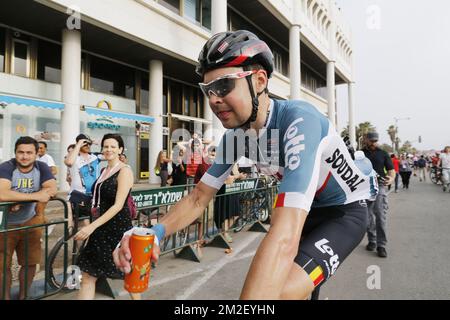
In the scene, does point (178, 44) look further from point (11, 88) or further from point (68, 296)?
point (68, 296)

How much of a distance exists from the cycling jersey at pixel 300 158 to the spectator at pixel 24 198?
111 inches

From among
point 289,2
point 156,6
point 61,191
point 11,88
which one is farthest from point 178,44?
point 289,2

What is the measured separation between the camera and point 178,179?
813 centimetres

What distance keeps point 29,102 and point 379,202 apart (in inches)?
449

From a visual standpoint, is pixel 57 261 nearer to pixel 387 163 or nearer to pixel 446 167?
pixel 387 163

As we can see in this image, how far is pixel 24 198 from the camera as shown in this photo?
11.7 ft

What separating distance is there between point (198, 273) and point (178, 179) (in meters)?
3.92

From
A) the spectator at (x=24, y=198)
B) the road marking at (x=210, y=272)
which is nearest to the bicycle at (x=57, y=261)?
the spectator at (x=24, y=198)

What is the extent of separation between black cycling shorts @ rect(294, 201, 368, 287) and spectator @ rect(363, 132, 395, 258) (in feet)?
12.5

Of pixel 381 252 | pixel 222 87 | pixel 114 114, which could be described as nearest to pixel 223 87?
pixel 222 87

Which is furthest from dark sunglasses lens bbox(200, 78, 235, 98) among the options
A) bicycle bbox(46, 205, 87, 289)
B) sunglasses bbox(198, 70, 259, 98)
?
bicycle bbox(46, 205, 87, 289)

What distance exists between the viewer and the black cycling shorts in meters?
1.48
